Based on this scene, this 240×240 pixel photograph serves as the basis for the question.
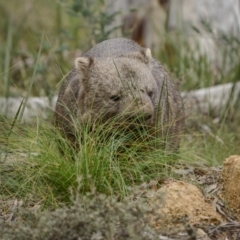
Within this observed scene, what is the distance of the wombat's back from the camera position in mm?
6809

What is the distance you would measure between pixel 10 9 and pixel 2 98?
16.8ft

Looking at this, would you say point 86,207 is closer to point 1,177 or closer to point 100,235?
point 100,235

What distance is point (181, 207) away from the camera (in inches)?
199

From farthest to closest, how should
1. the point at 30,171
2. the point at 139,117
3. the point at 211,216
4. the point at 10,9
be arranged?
the point at 10,9 → the point at 139,117 → the point at 30,171 → the point at 211,216

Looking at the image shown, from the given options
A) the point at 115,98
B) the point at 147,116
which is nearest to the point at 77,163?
the point at 147,116

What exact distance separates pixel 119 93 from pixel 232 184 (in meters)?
1.33

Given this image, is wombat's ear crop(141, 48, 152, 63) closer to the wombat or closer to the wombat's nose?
the wombat

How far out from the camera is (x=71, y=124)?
6418 mm

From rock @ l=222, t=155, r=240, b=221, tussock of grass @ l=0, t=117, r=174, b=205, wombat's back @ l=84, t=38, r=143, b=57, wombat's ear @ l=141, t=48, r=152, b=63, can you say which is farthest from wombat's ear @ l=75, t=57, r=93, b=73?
rock @ l=222, t=155, r=240, b=221

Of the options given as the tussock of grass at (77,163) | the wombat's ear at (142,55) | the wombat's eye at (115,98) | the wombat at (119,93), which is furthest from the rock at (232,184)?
the wombat's ear at (142,55)

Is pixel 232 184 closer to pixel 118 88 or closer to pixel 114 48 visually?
pixel 118 88

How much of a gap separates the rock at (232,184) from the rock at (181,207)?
0.17 m

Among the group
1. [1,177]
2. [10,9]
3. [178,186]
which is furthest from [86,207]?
[10,9]

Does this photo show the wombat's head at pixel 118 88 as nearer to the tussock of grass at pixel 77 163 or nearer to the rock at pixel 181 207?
the tussock of grass at pixel 77 163
